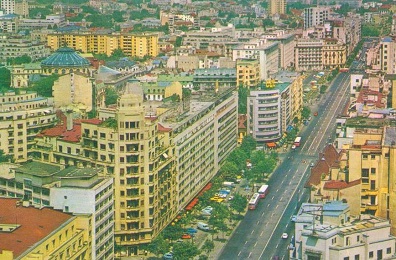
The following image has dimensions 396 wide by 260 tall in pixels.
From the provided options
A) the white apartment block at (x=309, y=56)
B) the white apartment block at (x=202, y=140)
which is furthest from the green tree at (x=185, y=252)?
the white apartment block at (x=309, y=56)

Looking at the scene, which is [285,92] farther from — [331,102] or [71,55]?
[71,55]

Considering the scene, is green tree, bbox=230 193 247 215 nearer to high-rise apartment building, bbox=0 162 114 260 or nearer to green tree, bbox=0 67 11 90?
high-rise apartment building, bbox=0 162 114 260

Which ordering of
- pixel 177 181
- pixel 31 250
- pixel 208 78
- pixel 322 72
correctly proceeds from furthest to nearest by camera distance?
1. pixel 322 72
2. pixel 208 78
3. pixel 177 181
4. pixel 31 250

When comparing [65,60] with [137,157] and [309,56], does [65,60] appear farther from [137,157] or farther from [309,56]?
[137,157]

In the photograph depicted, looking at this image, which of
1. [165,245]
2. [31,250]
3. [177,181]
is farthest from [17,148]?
[31,250]

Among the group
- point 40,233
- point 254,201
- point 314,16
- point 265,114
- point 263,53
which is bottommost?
point 254,201

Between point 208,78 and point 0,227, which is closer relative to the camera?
point 0,227

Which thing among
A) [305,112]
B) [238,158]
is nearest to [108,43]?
[305,112]
